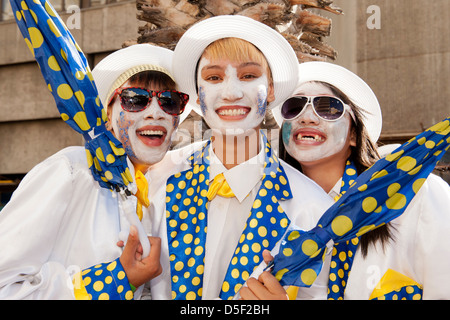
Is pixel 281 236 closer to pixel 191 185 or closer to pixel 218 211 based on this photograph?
pixel 218 211

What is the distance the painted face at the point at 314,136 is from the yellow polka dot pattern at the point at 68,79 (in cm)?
87

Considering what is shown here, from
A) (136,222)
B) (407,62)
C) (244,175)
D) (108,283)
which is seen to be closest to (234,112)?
(244,175)

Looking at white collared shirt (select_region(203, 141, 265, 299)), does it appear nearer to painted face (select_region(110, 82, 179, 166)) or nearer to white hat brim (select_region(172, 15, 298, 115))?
painted face (select_region(110, 82, 179, 166))

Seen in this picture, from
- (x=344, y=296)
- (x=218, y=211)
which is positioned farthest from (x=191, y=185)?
(x=344, y=296)

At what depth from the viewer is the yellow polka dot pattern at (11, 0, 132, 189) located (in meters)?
2.03

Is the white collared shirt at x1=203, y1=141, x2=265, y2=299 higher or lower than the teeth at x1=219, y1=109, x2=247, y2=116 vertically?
lower

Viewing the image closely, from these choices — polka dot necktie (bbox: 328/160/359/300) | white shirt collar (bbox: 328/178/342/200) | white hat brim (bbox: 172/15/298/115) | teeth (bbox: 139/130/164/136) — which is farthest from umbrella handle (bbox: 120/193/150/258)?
→ white shirt collar (bbox: 328/178/342/200)

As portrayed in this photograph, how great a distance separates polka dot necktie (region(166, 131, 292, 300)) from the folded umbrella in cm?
19

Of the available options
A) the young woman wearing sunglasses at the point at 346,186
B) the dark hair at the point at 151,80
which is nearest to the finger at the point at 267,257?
the young woman wearing sunglasses at the point at 346,186

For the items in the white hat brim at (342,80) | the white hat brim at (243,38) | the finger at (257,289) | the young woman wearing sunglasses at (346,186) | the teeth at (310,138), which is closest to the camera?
the finger at (257,289)

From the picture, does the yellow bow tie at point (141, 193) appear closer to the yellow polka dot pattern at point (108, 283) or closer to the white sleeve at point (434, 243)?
the yellow polka dot pattern at point (108, 283)

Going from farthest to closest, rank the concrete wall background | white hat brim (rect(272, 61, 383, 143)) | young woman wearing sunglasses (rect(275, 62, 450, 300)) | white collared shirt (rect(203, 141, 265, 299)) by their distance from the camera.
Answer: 1. the concrete wall background
2. white hat brim (rect(272, 61, 383, 143))
3. white collared shirt (rect(203, 141, 265, 299))
4. young woman wearing sunglasses (rect(275, 62, 450, 300))

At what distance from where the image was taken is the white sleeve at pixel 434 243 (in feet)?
6.77

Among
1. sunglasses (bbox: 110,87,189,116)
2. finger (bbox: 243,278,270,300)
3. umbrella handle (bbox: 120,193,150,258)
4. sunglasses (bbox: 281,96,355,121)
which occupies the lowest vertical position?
finger (bbox: 243,278,270,300)
